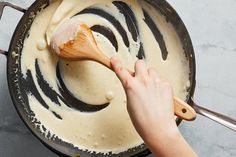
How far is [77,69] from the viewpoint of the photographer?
3.37ft

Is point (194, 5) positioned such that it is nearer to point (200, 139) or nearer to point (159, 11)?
point (159, 11)

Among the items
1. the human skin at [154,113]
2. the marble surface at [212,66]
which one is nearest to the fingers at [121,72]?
the human skin at [154,113]

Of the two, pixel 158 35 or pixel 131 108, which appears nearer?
pixel 131 108

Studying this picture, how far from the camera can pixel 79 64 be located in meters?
1.02

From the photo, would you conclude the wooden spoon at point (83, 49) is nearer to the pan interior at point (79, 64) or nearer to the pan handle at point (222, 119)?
the pan interior at point (79, 64)

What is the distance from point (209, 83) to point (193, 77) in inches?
4.5

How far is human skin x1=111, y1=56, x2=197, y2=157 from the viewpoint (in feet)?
2.70

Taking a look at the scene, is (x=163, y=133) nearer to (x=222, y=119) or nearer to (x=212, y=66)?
(x=222, y=119)

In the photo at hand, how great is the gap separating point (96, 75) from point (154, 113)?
8.9 inches

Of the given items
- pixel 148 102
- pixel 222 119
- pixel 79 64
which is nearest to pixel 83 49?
pixel 79 64

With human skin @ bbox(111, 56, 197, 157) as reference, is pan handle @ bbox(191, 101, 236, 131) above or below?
below

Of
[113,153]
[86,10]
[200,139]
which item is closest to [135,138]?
[113,153]

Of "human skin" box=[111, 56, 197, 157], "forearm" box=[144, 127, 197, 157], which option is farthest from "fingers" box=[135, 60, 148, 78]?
"forearm" box=[144, 127, 197, 157]

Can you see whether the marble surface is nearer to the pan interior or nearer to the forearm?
the pan interior
